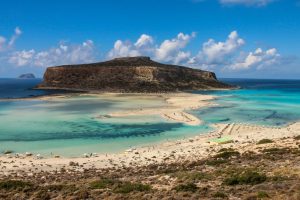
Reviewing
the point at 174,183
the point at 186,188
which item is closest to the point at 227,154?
the point at 174,183

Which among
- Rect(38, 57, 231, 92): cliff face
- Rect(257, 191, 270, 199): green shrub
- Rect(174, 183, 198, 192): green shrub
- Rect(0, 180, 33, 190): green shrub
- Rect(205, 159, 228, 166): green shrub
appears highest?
Rect(38, 57, 231, 92): cliff face

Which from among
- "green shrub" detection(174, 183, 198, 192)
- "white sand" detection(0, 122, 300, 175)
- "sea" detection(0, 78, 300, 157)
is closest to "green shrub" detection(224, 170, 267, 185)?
"green shrub" detection(174, 183, 198, 192)

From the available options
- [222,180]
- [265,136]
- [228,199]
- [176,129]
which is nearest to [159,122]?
[176,129]

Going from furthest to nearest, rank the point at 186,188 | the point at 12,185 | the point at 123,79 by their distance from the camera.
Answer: the point at 123,79
the point at 12,185
the point at 186,188

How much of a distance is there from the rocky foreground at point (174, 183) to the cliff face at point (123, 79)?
392 feet

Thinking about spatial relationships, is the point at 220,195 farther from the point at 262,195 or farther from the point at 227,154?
the point at 227,154

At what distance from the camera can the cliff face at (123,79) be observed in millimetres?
149125

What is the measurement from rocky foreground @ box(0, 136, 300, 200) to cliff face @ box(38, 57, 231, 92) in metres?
119

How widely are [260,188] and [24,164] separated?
54.8 feet

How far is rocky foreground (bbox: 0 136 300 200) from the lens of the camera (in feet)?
50.7

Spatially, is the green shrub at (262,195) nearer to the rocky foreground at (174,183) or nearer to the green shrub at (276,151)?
the rocky foreground at (174,183)

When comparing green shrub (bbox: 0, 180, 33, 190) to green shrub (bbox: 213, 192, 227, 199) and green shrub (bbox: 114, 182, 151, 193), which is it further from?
green shrub (bbox: 213, 192, 227, 199)

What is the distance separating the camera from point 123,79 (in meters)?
155

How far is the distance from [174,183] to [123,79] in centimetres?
13825
